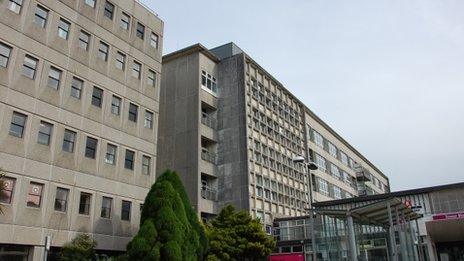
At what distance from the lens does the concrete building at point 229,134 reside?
4328 centimetres

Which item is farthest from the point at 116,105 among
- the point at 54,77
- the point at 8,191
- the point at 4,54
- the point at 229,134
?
the point at 229,134

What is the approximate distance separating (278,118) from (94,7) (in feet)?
88.9

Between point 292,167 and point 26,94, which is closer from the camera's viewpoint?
point 26,94

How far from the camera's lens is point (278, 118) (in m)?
54.0

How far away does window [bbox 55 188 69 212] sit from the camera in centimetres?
2725

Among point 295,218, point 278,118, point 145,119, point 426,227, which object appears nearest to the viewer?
point 426,227

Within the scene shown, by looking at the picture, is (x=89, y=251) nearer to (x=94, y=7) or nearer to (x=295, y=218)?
(x=94, y=7)

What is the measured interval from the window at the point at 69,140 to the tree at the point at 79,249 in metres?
5.47

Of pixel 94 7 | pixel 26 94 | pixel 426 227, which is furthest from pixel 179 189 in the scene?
pixel 426 227

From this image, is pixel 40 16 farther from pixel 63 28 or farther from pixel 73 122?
pixel 73 122

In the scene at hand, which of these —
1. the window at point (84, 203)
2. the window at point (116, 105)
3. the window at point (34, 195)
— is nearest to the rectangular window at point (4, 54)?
the window at point (34, 195)

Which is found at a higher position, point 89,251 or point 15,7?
point 15,7

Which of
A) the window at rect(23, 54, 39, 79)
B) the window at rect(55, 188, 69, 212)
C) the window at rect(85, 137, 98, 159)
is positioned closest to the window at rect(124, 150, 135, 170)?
the window at rect(85, 137, 98, 159)

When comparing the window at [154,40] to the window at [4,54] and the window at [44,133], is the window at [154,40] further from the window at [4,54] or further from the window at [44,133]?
the window at [4,54]
